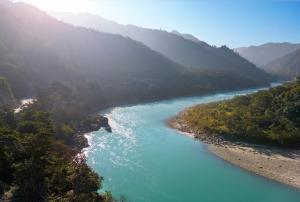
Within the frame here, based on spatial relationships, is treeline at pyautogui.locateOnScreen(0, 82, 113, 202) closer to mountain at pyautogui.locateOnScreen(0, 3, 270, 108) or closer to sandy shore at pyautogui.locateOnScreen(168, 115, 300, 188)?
sandy shore at pyautogui.locateOnScreen(168, 115, 300, 188)

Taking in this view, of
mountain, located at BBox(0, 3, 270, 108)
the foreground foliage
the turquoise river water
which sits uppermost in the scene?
mountain, located at BBox(0, 3, 270, 108)

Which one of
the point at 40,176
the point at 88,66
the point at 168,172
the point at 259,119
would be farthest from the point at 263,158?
the point at 88,66

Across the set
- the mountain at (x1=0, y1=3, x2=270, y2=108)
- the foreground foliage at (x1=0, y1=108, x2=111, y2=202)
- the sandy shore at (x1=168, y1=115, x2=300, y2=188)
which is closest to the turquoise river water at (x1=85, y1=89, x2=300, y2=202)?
the sandy shore at (x1=168, y1=115, x2=300, y2=188)

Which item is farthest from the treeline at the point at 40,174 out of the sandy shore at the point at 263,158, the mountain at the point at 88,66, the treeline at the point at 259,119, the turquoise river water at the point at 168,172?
the mountain at the point at 88,66

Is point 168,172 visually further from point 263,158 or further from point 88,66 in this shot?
point 88,66

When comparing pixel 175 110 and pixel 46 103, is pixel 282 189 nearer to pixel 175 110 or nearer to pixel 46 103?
pixel 46 103
